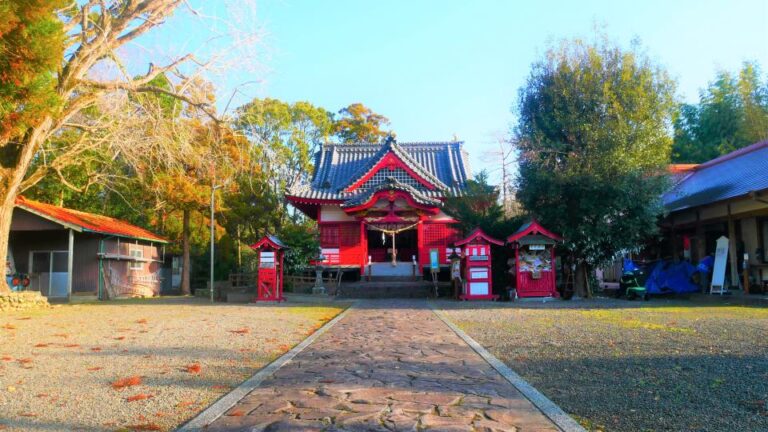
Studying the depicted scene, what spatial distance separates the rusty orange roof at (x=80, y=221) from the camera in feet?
67.6

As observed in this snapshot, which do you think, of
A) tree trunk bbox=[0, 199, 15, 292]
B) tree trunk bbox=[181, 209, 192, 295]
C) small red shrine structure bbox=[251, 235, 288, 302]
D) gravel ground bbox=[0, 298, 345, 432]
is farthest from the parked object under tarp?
tree trunk bbox=[181, 209, 192, 295]

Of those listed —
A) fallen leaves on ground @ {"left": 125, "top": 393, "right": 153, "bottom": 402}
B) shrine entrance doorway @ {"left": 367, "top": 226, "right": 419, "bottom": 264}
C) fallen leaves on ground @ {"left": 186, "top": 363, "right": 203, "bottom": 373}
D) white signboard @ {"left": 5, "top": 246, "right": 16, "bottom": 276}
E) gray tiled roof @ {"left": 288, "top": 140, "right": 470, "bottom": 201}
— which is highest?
gray tiled roof @ {"left": 288, "top": 140, "right": 470, "bottom": 201}

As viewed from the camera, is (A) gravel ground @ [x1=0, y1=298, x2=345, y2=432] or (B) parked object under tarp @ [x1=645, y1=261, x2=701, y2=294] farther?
(B) parked object under tarp @ [x1=645, y1=261, x2=701, y2=294]

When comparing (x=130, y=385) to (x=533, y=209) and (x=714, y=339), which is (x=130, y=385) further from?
(x=533, y=209)

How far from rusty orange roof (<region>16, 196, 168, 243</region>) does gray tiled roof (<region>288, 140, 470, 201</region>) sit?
7734 millimetres

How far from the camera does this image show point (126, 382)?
6.03 m

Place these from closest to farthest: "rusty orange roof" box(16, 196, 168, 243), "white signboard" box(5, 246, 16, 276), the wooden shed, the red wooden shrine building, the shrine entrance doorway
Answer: "rusty orange roof" box(16, 196, 168, 243), the wooden shed, "white signboard" box(5, 246, 16, 276), the red wooden shrine building, the shrine entrance doorway

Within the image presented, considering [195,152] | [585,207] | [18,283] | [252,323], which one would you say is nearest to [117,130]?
[195,152]

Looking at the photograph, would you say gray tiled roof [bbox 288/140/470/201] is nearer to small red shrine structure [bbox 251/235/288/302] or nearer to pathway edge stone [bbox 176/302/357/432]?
small red shrine structure [bbox 251/235/288/302]

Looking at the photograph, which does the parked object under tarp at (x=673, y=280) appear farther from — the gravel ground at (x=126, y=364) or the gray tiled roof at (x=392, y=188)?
the gravel ground at (x=126, y=364)

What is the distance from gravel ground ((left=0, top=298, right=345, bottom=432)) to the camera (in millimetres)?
4887

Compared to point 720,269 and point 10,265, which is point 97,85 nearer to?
point 10,265

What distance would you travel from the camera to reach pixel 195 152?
51.8 feet

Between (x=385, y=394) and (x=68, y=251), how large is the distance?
2127cm
